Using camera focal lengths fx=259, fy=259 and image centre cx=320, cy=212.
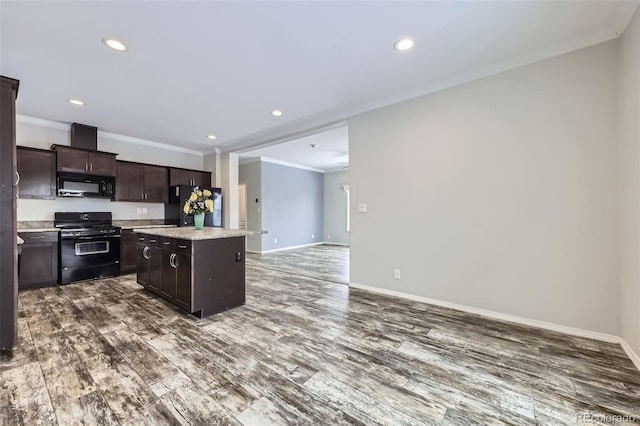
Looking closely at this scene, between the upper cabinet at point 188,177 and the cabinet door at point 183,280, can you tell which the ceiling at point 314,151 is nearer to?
the upper cabinet at point 188,177

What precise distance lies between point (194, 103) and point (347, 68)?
2326 millimetres

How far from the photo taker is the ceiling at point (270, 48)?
2.05 metres

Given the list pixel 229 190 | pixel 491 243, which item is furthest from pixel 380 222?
pixel 229 190

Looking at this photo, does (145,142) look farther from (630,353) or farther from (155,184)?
(630,353)

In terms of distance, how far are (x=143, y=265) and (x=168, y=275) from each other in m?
0.93

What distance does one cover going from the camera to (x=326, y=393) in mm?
1678

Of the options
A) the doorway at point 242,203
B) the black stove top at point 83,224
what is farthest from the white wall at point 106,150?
the doorway at point 242,203

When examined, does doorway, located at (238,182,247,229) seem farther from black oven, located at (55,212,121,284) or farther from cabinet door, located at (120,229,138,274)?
black oven, located at (55,212,121,284)

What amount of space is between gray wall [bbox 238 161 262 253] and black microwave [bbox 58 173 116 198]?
3.49 m

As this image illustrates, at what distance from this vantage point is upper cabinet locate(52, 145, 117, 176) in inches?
169

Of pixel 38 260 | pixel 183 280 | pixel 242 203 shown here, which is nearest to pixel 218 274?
pixel 183 280

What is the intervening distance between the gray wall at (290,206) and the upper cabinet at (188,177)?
172 cm

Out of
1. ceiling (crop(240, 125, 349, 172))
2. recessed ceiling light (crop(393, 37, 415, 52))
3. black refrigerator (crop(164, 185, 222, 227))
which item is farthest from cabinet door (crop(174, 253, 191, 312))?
ceiling (crop(240, 125, 349, 172))

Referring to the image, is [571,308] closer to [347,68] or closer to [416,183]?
[416,183]
